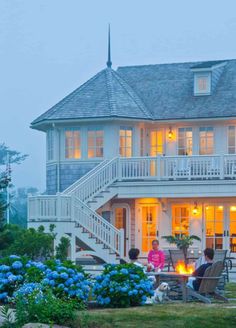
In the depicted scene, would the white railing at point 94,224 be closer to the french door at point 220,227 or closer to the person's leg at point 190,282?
the french door at point 220,227

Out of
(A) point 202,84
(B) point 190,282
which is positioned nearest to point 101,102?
(A) point 202,84

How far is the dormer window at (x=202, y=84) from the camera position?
3969 centimetres

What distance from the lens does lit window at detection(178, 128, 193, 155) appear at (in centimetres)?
3862

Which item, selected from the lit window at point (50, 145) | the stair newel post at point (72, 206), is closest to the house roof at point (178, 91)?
the lit window at point (50, 145)

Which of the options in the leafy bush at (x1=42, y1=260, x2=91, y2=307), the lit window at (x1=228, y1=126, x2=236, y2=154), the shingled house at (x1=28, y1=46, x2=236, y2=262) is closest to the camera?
the leafy bush at (x1=42, y1=260, x2=91, y2=307)

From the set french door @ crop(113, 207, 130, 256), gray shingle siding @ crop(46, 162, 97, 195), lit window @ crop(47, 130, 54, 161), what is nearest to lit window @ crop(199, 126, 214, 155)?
french door @ crop(113, 207, 130, 256)

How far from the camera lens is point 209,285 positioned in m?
19.3

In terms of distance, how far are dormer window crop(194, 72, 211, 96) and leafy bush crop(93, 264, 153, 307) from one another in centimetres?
2286

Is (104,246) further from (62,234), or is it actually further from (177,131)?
(177,131)

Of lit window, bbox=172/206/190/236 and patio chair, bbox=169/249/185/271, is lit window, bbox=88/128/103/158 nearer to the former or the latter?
lit window, bbox=172/206/190/236

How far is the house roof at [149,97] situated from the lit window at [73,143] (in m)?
0.84

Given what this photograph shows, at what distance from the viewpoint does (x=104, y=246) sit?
33.8 m

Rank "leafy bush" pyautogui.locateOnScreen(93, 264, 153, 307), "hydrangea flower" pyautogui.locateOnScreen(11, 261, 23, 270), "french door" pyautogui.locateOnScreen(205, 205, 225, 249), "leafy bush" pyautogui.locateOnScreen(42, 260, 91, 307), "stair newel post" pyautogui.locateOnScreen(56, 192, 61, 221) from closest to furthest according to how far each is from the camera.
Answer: "leafy bush" pyautogui.locateOnScreen(42, 260, 91, 307) < "leafy bush" pyautogui.locateOnScreen(93, 264, 153, 307) < "hydrangea flower" pyautogui.locateOnScreen(11, 261, 23, 270) < "stair newel post" pyautogui.locateOnScreen(56, 192, 61, 221) < "french door" pyautogui.locateOnScreen(205, 205, 225, 249)

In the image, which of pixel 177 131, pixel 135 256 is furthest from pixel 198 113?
pixel 135 256
